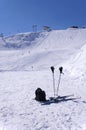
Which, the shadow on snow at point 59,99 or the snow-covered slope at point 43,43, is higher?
the snow-covered slope at point 43,43

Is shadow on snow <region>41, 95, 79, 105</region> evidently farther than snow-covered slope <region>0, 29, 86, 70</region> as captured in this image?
No

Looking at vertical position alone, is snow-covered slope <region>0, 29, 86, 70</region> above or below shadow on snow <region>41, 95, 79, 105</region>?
above

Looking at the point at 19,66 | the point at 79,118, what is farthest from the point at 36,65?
the point at 79,118

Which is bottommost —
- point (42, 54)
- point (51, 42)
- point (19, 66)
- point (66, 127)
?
point (66, 127)

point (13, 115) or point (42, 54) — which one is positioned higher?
point (42, 54)

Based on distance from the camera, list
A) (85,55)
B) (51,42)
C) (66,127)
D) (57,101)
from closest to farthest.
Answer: (66,127)
(57,101)
(85,55)
(51,42)

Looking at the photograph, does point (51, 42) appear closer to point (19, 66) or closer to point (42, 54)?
point (42, 54)

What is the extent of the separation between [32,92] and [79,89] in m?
2.91

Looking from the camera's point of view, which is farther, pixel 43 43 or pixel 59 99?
pixel 43 43

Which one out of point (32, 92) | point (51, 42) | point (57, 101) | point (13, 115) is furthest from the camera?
point (51, 42)

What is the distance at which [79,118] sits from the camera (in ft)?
28.0

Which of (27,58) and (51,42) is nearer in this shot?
(27,58)

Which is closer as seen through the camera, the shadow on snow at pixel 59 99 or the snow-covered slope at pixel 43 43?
the shadow on snow at pixel 59 99

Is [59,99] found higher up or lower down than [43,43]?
lower down
